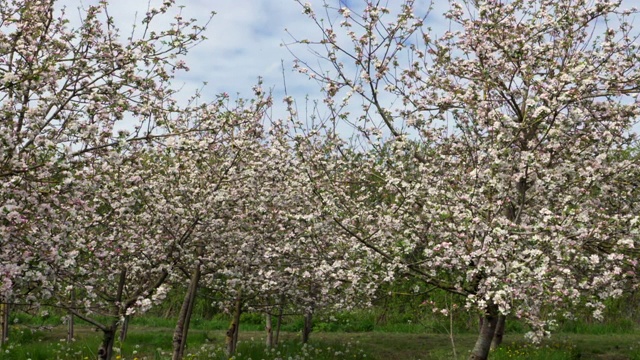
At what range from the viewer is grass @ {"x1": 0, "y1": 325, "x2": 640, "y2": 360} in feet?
45.3

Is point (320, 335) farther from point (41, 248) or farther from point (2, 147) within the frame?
point (2, 147)

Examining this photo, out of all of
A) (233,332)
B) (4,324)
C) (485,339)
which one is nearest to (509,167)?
(485,339)

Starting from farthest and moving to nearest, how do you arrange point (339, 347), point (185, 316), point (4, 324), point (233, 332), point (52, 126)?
point (4, 324) → point (339, 347) → point (233, 332) → point (185, 316) → point (52, 126)

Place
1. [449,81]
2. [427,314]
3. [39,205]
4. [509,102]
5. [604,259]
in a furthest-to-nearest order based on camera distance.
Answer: [427,314], [449,81], [509,102], [604,259], [39,205]

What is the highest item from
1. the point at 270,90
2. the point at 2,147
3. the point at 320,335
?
the point at 270,90

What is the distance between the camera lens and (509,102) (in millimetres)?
10383

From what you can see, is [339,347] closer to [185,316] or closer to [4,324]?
[185,316]

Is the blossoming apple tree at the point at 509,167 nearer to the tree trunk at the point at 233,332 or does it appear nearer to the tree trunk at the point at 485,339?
the tree trunk at the point at 485,339

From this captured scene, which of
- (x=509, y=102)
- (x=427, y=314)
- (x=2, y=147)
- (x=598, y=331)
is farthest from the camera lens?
(x=427, y=314)

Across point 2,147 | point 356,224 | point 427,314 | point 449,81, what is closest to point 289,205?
point 356,224

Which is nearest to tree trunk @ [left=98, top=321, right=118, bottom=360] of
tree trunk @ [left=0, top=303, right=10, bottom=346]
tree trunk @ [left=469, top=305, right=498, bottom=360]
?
tree trunk @ [left=0, top=303, right=10, bottom=346]

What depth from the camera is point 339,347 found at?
15.4m

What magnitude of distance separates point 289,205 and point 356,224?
84.1 inches

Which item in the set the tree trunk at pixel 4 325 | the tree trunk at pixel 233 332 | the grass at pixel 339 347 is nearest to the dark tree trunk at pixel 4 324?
the tree trunk at pixel 4 325
